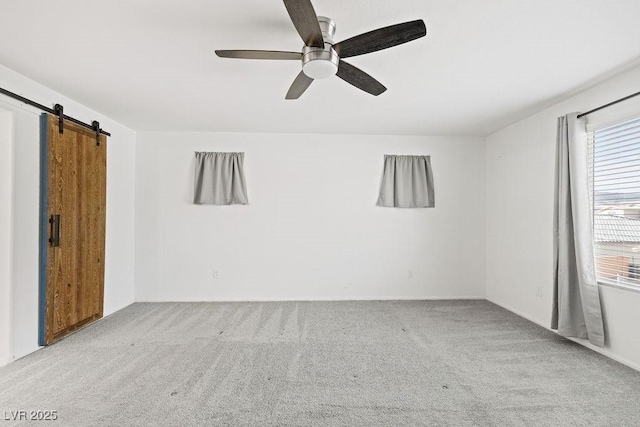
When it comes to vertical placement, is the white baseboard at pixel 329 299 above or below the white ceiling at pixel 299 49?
below

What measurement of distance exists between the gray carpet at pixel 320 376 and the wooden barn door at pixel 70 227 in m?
0.24

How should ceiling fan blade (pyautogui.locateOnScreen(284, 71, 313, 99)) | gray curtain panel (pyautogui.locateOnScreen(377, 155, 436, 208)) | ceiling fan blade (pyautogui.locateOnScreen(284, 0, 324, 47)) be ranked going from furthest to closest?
gray curtain panel (pyautogui.locateOnScreen(377, 155, 436, 208)), ceiling fan blade (pyautogui.locateOnScreen(284, 71, 313, 99)), ceiling fan blade (pyautogui.locateOnScreen(284, 0, 324, 47))

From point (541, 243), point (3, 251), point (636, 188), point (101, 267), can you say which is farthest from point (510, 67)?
point (101, 267)

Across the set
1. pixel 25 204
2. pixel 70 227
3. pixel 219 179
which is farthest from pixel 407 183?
pixel 25 204

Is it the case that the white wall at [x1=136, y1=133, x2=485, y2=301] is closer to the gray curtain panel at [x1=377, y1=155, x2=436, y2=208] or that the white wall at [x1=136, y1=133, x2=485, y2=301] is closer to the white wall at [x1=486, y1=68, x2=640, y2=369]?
the gray curtain panel at [x1=377, y1=155, x2=436, y2=208]

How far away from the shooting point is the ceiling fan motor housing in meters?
1.58

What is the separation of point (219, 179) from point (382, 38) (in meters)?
3.08

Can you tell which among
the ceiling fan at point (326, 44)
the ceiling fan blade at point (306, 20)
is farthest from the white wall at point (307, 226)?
the ceiling fan blade at point (306, 20)

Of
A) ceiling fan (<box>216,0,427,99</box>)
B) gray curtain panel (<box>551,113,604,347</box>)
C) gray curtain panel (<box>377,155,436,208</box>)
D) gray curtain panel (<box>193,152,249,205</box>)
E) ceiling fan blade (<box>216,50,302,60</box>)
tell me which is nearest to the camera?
ceiling fan (<box>216,0,427,99</box>)

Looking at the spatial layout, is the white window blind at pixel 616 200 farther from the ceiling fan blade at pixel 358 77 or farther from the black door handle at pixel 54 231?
the black door handle at pixel 54 231

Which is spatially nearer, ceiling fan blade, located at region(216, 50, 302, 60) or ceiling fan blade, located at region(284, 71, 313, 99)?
ceiling fan blade, located at region(216, 50, 302, 60)

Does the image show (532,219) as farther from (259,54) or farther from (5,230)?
(5,230)

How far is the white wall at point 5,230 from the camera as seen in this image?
2299 mm

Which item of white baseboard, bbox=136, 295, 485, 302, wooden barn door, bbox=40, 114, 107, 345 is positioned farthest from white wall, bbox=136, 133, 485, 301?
wooden barn door, bbox=40, 114, 107, 345
